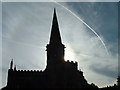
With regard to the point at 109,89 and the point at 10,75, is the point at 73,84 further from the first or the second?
the point at 109,89

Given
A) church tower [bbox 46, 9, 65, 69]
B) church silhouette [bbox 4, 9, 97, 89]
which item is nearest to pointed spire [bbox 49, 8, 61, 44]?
church tower [bbox 46, 9, 65, 69]

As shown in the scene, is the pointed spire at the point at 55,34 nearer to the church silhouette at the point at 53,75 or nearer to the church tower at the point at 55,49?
the church tower at the point at 55,49

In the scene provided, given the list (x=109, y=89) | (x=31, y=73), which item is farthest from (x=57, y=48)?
(x=109, y=89)

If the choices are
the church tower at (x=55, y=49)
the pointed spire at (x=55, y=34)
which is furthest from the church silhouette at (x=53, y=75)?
the pointed spire at (x=55, y=34)

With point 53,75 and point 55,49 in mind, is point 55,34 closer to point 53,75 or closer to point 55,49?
point 55,49

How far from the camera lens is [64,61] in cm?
4956

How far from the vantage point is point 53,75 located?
47156mm

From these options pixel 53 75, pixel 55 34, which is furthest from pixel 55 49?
pixel 53 75

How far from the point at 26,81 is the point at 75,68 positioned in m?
12.3

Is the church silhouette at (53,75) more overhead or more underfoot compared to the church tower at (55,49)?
more underfoot

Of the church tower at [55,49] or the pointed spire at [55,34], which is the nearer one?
the church tower at [55,49]

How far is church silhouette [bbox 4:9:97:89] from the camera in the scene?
4622 centimetres

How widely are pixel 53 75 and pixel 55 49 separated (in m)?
7.05

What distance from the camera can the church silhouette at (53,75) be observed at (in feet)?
152
